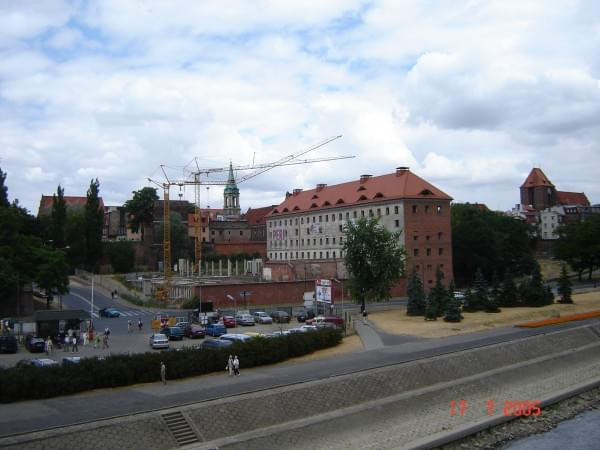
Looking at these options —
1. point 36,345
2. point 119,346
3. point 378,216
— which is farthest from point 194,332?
point 378,216

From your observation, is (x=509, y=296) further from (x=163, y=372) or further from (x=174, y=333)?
(x=163, y=372)

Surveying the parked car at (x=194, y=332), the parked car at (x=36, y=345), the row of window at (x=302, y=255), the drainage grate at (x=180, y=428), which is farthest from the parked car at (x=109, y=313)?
the drainage grate at (x=180, y=428)

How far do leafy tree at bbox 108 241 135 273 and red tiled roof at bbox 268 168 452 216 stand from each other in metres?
27.4

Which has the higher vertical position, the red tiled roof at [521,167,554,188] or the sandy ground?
the red tiled roof at [521,167,554,188]

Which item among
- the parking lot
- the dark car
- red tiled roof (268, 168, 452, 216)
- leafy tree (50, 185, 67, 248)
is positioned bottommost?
the parking lot

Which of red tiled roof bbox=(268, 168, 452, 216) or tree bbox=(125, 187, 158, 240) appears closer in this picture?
red tiled roof bbox=(268, 168, 452, 216)

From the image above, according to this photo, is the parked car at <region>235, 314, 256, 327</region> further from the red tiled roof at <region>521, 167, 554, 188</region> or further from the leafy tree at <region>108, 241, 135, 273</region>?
the red tiled roof at <region>521, 167, 554, 188</region>

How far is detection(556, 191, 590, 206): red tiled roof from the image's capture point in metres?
180

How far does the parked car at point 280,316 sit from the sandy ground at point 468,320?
7619 millimetres

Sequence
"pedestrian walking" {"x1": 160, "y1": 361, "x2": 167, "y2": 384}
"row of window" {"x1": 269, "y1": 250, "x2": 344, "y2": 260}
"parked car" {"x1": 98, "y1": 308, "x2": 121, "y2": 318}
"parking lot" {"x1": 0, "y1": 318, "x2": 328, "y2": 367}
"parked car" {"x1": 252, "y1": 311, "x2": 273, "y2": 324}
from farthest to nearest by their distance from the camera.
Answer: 1. "row of window" {"x1": 269, "y1": 250, "x2": 344, "y2": 260}
2. "parked car" {"x1": 98, "y1": 308, "x2": 121, "y2": 318}
3. "parked car" {"x1": 252, "y1": 311, "x2": 273, "y2": 324}
4. "parking lot" {"x1": 0, "y1": 318, "x2": 328, "y2": 367}
5. "pedestrian walking" {"x1": 160, "y1": 361, "x2": 167, "y2": 384}

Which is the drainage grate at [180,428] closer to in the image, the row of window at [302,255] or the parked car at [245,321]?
the parked car at [245,321]

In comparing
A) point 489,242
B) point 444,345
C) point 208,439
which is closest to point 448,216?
point 489,242

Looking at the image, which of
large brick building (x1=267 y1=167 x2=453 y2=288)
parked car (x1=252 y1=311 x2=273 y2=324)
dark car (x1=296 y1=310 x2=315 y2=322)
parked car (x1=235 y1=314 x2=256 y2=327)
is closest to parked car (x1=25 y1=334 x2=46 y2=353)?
parked car (x1=235 y1=314 x2=256 y2=327)

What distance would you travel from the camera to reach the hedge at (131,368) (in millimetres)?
25109
